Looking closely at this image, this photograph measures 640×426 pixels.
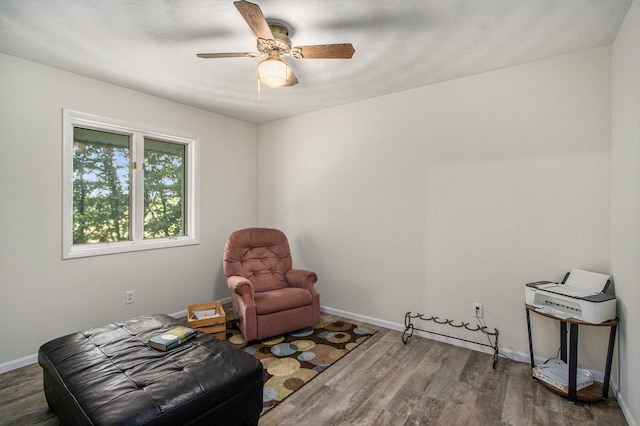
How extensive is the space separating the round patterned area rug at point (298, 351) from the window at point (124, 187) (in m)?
1.38

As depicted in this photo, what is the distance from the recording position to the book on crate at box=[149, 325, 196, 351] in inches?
73.1

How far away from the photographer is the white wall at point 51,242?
247 centimetres

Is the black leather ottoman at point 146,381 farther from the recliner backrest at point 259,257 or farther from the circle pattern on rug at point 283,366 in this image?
the recliner backrest at point 259,257

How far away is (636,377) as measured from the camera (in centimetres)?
176

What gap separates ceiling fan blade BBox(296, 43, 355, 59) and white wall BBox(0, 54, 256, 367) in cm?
219

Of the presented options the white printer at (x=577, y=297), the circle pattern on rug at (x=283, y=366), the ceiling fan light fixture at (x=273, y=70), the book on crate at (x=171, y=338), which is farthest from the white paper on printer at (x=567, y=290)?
the book on crate at (x=171, y=338)

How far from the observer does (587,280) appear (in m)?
2.24

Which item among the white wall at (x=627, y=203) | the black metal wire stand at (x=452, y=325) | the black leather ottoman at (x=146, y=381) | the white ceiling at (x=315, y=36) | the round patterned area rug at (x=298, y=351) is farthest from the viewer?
the black metal wire stand at (x=452, y=325)

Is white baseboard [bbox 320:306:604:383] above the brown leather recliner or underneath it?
underneath

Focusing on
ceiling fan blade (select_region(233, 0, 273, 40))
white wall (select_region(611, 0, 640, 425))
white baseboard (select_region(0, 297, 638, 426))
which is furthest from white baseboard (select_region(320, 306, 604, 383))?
ceiling fan blade (select_region(233, 0, 273, 40))

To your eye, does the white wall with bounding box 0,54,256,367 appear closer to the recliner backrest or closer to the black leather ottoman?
the recliner backrest

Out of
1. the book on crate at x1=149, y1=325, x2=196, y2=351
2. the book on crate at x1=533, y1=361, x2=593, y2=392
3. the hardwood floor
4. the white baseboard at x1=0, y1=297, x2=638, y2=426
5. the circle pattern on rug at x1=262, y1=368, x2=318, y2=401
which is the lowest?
the hardwood floor

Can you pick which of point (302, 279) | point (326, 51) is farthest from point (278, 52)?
point (302, 279)

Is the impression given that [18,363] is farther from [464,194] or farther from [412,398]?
[464,194]
